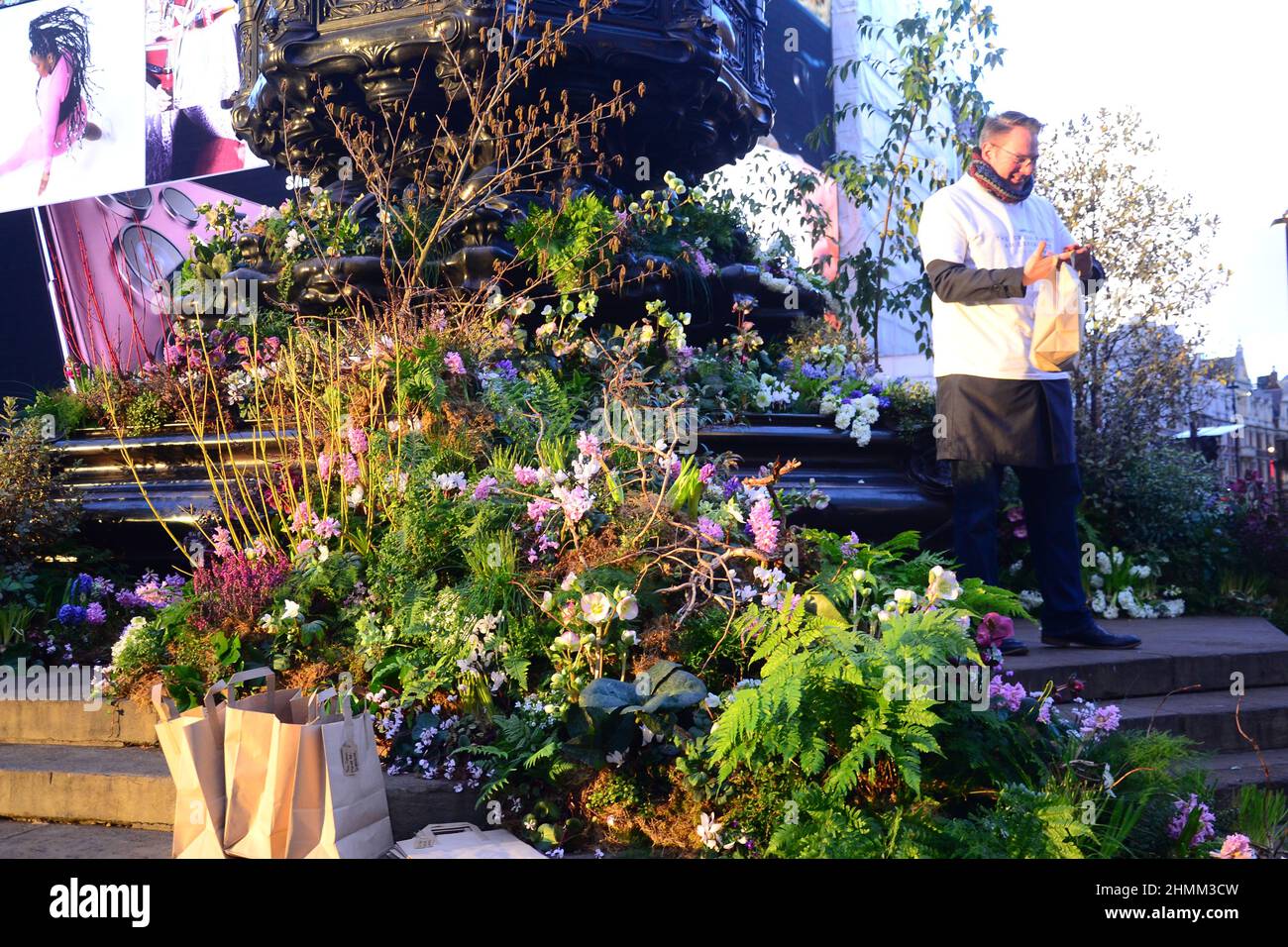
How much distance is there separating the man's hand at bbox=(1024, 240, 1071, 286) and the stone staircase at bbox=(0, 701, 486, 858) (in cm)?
281

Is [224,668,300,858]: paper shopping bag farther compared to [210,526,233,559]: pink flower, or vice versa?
[210,526,233,559]: pink flower

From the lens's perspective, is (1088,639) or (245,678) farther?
(1088,639)

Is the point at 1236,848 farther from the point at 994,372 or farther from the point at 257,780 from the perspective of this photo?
the point at 257,780

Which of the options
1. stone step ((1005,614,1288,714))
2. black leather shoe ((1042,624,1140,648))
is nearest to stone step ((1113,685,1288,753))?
stone step ((1005,614,1288,714))

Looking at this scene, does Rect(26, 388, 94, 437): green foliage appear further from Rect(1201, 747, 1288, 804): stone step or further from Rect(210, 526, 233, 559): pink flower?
Rect(1201, 747, 1288, 804): stone step

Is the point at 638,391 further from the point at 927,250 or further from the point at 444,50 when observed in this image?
the point at 444,50

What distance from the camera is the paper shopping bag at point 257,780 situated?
2996 mm

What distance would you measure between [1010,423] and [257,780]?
3.20 meters

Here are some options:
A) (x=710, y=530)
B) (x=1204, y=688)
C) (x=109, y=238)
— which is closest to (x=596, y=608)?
(x=710, y=530)

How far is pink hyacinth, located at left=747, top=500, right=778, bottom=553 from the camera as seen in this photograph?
3.82 meters

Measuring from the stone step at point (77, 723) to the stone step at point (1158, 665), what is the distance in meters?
3.26

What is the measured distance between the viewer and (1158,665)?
186 inches

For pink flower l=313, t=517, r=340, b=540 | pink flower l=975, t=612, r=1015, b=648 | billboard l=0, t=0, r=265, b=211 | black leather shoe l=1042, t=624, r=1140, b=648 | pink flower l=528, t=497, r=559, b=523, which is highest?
billboard l=0, t=0, r=265, b=211
